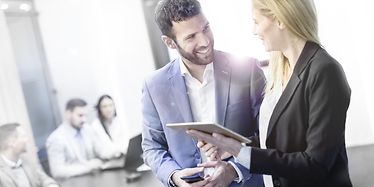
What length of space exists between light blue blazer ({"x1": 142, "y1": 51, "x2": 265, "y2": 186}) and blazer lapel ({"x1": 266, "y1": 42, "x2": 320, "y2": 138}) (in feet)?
0.61

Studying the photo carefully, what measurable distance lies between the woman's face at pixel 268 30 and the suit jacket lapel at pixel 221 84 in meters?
0.23

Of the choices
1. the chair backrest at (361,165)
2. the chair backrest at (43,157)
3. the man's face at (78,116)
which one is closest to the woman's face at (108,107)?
the man's face at (78,116)

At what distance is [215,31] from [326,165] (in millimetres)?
678

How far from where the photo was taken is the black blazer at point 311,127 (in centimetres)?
135

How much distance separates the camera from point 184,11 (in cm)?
166

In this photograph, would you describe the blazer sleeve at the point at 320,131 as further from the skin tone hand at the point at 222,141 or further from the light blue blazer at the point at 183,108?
the light blue blazer at the point at 183,108

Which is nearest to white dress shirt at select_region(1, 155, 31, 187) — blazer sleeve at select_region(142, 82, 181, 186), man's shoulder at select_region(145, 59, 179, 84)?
blazer sleeve at select_region(142, 82, 181, 186)

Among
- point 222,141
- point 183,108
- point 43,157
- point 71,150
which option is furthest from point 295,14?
point 43,157

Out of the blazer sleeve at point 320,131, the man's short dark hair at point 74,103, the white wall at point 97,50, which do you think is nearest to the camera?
the blazer sleeve at point 320,131

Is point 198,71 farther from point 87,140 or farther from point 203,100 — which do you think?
point 87,140

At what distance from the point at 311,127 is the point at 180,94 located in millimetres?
584

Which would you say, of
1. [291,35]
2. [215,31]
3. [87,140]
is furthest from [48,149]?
[291,35]

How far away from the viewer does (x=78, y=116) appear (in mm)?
2076

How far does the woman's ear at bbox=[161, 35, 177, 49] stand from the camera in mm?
1739
